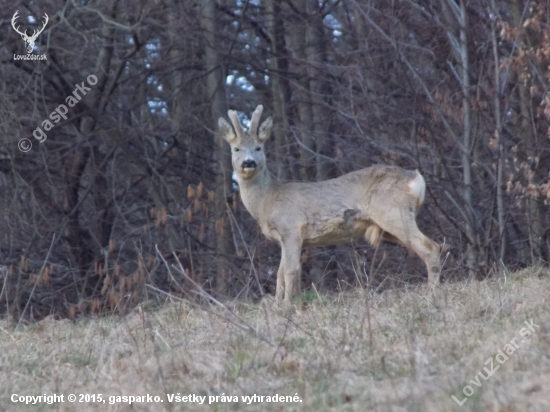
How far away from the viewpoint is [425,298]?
7.29 m

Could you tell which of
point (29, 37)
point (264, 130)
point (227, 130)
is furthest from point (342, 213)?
point (29, 37)

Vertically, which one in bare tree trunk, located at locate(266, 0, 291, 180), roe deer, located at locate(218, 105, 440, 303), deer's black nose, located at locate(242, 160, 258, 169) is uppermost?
bare tree trunk, located at locate(266, 0, 291, 180)

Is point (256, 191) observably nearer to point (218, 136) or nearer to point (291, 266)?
point (291, 266)

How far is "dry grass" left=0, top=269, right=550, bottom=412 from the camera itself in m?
4.82

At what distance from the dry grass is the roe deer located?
7.91ft

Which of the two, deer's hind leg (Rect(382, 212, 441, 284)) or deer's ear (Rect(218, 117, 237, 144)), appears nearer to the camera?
deer's hind leg (Rect(382, 212, 441, 284))

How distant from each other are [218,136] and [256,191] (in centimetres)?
601

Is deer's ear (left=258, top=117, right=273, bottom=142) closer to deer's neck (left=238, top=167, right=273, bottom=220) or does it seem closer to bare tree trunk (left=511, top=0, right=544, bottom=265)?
deer's neck (left=238, top=167, right=273, bottom=220)

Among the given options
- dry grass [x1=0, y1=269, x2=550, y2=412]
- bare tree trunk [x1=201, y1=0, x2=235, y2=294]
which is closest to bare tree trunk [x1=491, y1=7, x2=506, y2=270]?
dry grass [x1=0, y1=269, x2=550, y2=412]

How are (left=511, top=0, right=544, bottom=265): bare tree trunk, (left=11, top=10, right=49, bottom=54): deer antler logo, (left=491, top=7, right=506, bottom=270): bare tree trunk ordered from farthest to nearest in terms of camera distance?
(left=11, top=10, right=49, bottom=54): deer antler logo < (left=511, top=0, right=544, bottom=265): bare tree trunk < (left=491, top=7, right=506, bottom=270): bare tree trunk

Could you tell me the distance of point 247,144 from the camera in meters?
11.0

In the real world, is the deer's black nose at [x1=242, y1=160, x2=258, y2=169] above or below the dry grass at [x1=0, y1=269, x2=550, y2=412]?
above

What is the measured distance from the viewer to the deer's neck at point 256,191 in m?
10.7

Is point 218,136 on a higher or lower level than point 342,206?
higher
